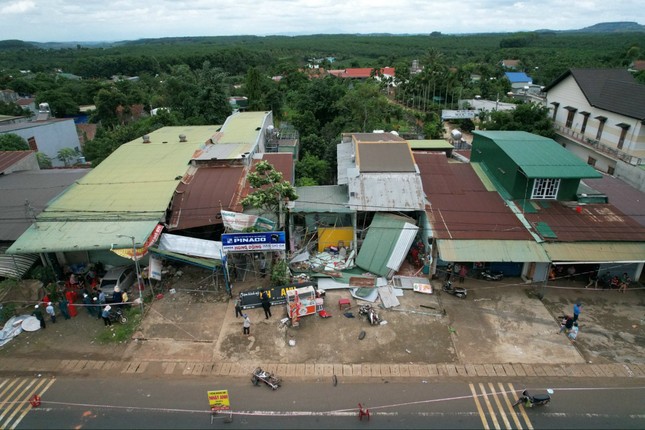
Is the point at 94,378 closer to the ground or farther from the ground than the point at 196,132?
closer to the ground

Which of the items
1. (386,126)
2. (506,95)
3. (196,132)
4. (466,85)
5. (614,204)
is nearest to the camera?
(614,204)

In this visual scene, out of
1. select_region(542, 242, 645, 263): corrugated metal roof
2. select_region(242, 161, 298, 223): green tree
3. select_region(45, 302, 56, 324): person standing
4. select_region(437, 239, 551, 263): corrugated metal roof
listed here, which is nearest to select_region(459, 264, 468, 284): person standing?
select_region(437, 239, 551, 263): corrugated metal roof

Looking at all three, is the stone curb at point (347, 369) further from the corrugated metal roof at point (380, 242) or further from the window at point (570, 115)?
the window at point (570, 115)

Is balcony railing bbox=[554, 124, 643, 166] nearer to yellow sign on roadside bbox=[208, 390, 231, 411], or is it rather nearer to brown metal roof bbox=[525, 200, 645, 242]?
brown metal roof bbox=[525, 200, 645, 242]

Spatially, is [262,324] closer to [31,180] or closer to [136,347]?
[136,347]

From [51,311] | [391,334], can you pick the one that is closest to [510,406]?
[391,334]

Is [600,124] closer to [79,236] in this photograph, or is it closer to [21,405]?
[79,236]

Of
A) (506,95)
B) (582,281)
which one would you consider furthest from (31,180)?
(506,95)

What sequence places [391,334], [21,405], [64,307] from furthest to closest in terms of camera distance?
[64,307] < [391,334] < [21,405]
